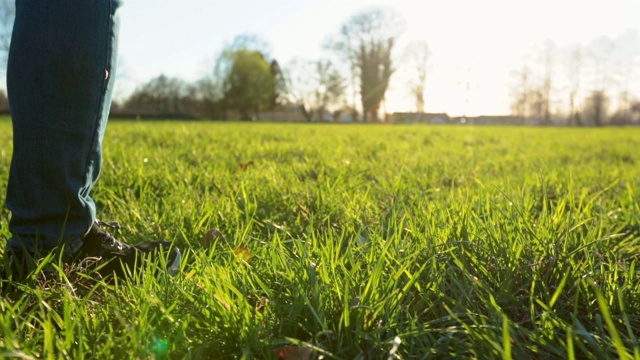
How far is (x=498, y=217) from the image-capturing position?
5.90 ft

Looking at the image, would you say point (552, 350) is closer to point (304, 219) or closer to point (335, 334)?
point (335, 334)

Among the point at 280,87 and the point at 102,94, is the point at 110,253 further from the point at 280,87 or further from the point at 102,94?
the point at 280,87

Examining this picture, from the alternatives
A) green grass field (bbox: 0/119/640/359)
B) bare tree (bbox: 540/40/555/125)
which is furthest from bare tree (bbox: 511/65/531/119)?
green grass field (bbox: 0/119/640/359)

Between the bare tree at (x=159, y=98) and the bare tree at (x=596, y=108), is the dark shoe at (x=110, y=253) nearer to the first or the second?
the bare tree at (x=159, y=98)

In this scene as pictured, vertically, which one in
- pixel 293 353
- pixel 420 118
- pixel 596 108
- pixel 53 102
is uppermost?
pixel 596 108

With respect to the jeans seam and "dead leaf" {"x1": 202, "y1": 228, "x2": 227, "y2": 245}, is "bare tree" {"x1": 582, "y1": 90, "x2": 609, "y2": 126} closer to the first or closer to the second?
"dead leaf" {"x1": 202, "y1": 228, "x2": 227, "y2": 245}

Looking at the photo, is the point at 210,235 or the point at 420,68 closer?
the point at 210,235

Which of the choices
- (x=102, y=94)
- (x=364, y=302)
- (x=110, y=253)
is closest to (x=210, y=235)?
(x=110, y=253)

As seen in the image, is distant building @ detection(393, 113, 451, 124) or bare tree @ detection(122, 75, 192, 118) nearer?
bare tree @ detection(122, 75, 192, 118)

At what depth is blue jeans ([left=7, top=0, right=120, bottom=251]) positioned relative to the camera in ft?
4.57

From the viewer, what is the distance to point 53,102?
4.64 feet

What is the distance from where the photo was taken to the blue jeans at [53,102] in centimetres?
139

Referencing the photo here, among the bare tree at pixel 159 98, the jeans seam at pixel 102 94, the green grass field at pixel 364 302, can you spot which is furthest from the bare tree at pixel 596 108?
the jeans seam at pixel 102 94

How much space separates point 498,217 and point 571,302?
0.50 meters
